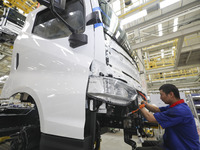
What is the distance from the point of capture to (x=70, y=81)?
1082mm

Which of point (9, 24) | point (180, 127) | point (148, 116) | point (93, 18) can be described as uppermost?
point (9, 24)

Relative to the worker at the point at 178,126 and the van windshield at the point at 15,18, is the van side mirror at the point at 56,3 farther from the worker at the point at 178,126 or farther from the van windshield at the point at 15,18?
the van windshield at the point at 15,18

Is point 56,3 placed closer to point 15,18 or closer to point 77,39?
point 77,39

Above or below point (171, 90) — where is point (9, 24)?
above

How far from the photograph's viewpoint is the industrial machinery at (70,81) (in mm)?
981

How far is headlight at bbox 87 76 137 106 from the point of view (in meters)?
0.96

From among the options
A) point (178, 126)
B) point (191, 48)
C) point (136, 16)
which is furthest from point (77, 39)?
point (191, 48)

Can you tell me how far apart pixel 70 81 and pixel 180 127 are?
1.60 meters

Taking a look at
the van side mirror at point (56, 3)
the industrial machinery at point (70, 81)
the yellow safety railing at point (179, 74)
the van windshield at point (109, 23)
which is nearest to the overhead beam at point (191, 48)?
the yellow safety railing at point (179, 74)

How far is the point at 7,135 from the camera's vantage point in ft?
5.16

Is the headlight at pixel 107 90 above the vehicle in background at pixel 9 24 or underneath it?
underneath

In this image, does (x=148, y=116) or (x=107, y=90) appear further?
(x=148, y=116)

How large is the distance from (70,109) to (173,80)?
12.8 metres

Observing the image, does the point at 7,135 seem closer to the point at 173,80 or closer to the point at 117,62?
the point at 117,62
